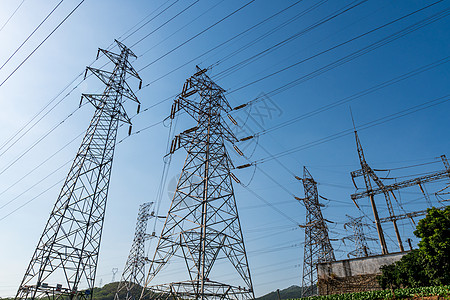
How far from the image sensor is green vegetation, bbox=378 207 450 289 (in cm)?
1688

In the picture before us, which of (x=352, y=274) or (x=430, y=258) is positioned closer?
(x=430, y=258)

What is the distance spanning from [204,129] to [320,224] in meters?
23.5

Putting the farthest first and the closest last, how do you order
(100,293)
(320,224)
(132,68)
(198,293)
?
(100,293), (320,224), (132,68), (198,293)

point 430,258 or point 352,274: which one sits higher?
point 430,258

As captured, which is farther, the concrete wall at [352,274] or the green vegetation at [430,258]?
the concrete wall at [352,274]

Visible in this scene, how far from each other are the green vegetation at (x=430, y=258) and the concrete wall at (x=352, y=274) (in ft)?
12.1

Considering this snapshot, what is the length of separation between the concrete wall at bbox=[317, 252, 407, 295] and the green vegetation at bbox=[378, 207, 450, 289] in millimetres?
3677

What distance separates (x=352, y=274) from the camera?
25.3m

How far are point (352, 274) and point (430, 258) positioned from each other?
9336 mm

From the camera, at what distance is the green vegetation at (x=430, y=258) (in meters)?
16.9

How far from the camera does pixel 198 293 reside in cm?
1257

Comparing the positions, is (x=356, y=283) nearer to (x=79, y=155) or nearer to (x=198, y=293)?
(x=198, y=293)

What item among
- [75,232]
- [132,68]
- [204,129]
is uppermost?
[132,68]

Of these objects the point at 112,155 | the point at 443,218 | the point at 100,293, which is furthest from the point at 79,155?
the point at 100,293
